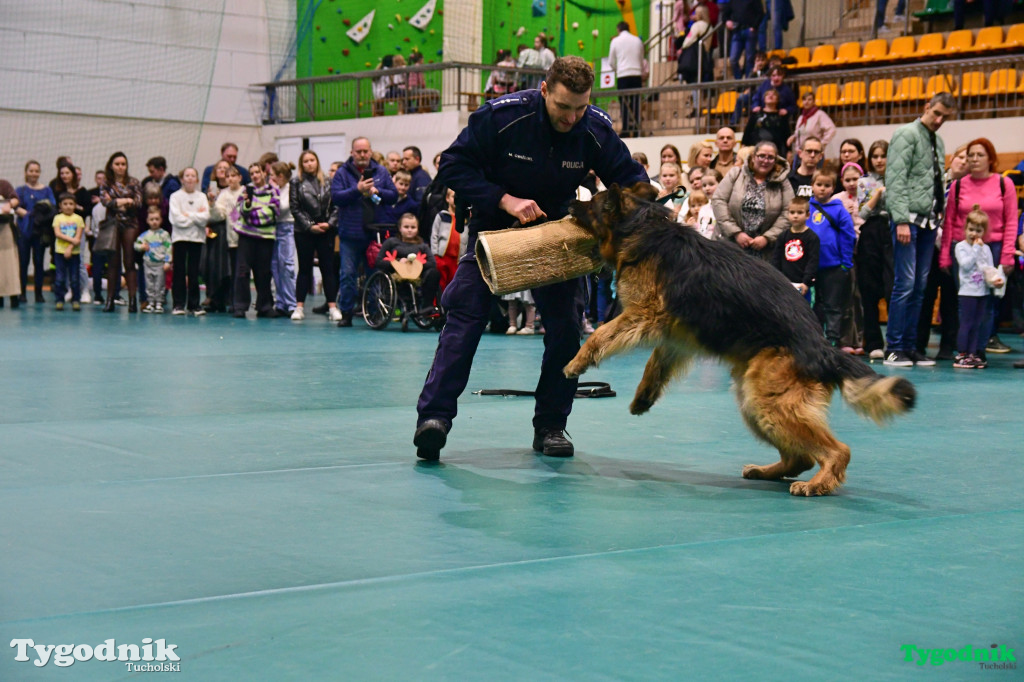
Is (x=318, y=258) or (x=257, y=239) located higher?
(x=257, y=239)

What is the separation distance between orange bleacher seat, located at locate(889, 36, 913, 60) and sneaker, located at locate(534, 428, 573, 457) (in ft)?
48.1

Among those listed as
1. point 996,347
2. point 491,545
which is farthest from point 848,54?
point 491,545

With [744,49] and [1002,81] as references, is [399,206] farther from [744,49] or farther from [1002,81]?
[1002,81]

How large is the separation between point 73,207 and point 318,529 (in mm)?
13984

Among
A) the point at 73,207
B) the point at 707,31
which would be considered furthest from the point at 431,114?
the point at 73,207

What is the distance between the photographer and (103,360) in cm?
917

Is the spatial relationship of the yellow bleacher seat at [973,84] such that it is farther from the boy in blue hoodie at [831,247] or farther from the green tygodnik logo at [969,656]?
the green tygodnik logo at [969,656]

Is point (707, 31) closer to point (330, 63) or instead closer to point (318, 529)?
point (330, 63)

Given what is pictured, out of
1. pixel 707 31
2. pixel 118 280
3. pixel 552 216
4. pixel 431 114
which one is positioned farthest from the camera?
pixel 431 114

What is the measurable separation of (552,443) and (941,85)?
13.4 meters

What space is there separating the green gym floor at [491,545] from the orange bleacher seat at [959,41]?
11780 mm

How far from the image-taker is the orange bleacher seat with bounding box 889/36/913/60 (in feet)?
58.6

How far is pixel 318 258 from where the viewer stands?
1486 centimetres

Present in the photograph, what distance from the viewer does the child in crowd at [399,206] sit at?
13672 millimetres
